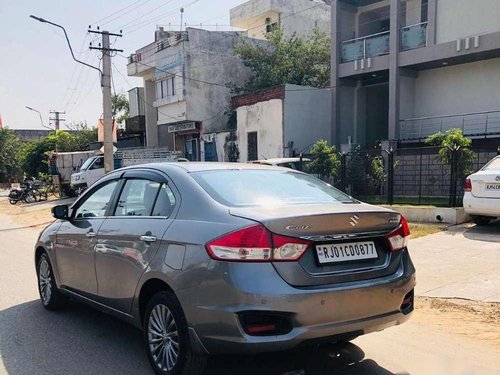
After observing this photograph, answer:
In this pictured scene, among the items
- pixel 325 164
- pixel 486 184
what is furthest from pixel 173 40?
pixel 486 184

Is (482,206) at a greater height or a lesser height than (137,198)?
lesser

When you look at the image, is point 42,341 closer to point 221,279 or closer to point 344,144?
point 221,279

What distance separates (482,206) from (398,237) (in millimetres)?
6676

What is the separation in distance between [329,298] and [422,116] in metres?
20.0

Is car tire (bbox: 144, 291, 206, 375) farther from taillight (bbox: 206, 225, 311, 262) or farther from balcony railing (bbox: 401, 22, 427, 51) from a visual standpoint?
balcony railing (bbox: 401, 22, 427, 51)

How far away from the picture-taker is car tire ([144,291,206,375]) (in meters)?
3.38

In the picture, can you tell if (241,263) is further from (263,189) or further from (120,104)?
(120,104)

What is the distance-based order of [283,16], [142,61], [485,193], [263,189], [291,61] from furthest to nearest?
[283,16], [142,61], [291,61], [485,193], [263,189]

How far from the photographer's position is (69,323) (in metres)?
5.17

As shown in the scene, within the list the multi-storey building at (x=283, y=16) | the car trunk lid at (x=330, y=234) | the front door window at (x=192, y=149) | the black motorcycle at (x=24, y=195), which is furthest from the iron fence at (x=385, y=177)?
the multi-storey building at (x=283, y=16)

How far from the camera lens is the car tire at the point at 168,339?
338 cm

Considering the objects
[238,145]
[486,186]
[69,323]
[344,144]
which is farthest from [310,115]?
[69,323]

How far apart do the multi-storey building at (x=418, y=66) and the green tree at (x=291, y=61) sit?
4.26 meters

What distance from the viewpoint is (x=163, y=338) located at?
3.65 meters
